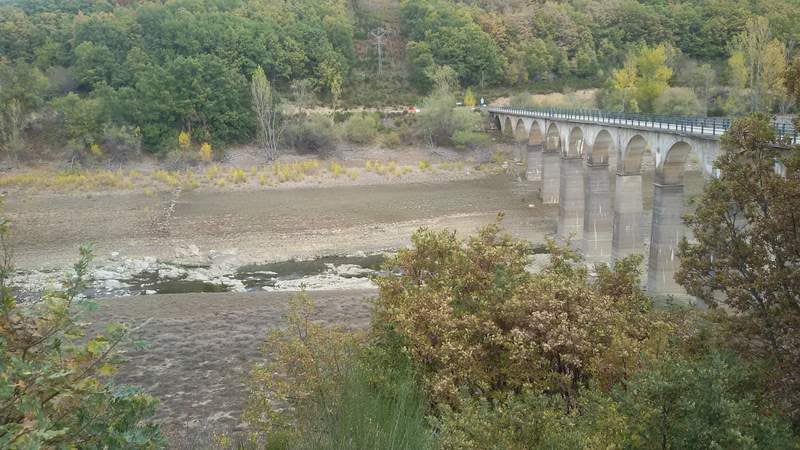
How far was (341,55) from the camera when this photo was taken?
96188 mm

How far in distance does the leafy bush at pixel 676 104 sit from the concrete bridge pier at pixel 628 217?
45380 mm

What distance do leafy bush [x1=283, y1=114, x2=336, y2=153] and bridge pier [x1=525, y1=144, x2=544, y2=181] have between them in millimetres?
24827

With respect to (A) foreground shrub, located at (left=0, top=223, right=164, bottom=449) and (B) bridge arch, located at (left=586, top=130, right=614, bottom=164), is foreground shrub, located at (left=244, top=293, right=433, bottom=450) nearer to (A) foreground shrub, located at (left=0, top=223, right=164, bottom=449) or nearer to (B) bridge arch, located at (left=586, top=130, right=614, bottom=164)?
(A) foreground shrub, located at (left=0, top=223, right=164, bottom=449)

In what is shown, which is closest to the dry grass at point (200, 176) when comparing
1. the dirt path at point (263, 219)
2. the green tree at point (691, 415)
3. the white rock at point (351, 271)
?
the dirt path at point (263, 219)

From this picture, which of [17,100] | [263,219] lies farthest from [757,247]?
[17,100]

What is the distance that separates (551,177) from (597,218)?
1502 cm

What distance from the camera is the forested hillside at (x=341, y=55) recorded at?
73625 millimetres

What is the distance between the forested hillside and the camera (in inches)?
2899

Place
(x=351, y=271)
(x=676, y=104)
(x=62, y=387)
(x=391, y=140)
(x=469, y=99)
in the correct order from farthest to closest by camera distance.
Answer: (x=469, y=99)
(x=391, y=140)
(x=676, y=104)
(x=351, y=271)
(x=62, y=387)

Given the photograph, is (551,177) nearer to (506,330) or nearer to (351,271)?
(351,271)

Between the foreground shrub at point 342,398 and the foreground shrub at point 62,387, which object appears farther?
the foreground shrub at point 342,398

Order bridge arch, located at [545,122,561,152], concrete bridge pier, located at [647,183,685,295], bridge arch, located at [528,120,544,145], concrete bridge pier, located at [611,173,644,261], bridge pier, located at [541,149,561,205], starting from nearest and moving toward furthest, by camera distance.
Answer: concrete bridge pier, located at [647,183,685,295], concrete bridge pier, located at [611,173,644,261], bridge pier, located at [541,149,561,205], bridge arch, located at [545,122,561,152], bridge arch, located at [528,120,544,145]

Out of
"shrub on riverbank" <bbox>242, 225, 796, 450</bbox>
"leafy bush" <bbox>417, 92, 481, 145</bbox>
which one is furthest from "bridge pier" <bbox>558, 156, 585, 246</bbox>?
"leafy bush" <bbox>417, 92, 481, 145</bbox>

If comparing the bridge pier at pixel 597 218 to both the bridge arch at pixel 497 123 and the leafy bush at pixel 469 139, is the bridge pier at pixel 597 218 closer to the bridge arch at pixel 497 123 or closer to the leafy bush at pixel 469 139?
the leafy bush at pixel 469 139
